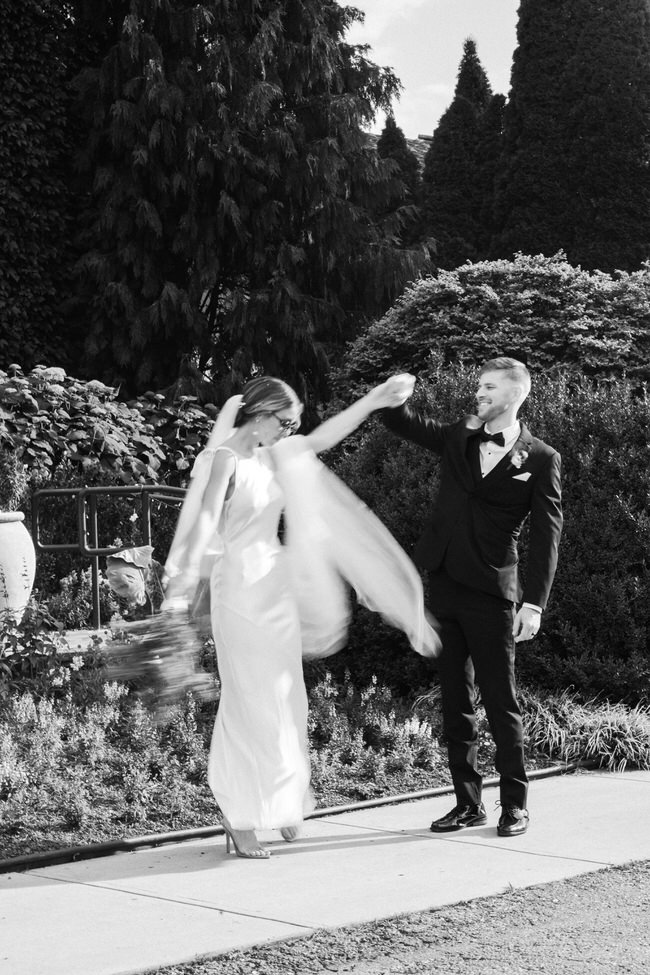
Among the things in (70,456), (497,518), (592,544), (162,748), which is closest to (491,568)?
(497,518)

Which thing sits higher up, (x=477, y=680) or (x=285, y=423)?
(x=285, y=423)

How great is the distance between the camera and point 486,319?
1393cm

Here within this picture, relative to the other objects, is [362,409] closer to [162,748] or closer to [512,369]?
[512,369]

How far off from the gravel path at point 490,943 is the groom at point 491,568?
1.01 meters

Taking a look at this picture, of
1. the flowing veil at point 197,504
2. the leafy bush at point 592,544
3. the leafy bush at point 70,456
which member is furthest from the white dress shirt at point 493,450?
the leafy bush at point 70,456

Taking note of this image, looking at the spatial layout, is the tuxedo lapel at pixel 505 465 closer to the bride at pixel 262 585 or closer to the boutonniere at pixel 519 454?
the boutonniere at pixel 519 454

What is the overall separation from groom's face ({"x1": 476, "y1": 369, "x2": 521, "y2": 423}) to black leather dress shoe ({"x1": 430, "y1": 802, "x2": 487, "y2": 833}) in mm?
1729

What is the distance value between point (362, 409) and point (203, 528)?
0.89 m

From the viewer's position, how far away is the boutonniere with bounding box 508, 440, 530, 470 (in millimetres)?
5363

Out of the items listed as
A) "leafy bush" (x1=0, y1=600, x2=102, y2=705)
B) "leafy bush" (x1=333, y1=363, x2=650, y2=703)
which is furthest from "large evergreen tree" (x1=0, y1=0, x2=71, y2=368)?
"leafy bush" (x1=333, y1=363, x2=650, y2=703)

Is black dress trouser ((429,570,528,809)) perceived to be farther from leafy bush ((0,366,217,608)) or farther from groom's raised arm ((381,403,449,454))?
leafy bush ((0,366,217,608))

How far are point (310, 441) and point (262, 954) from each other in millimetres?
2249

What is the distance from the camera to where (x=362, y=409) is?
5277mm

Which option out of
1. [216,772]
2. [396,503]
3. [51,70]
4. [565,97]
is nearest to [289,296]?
[51,70]
